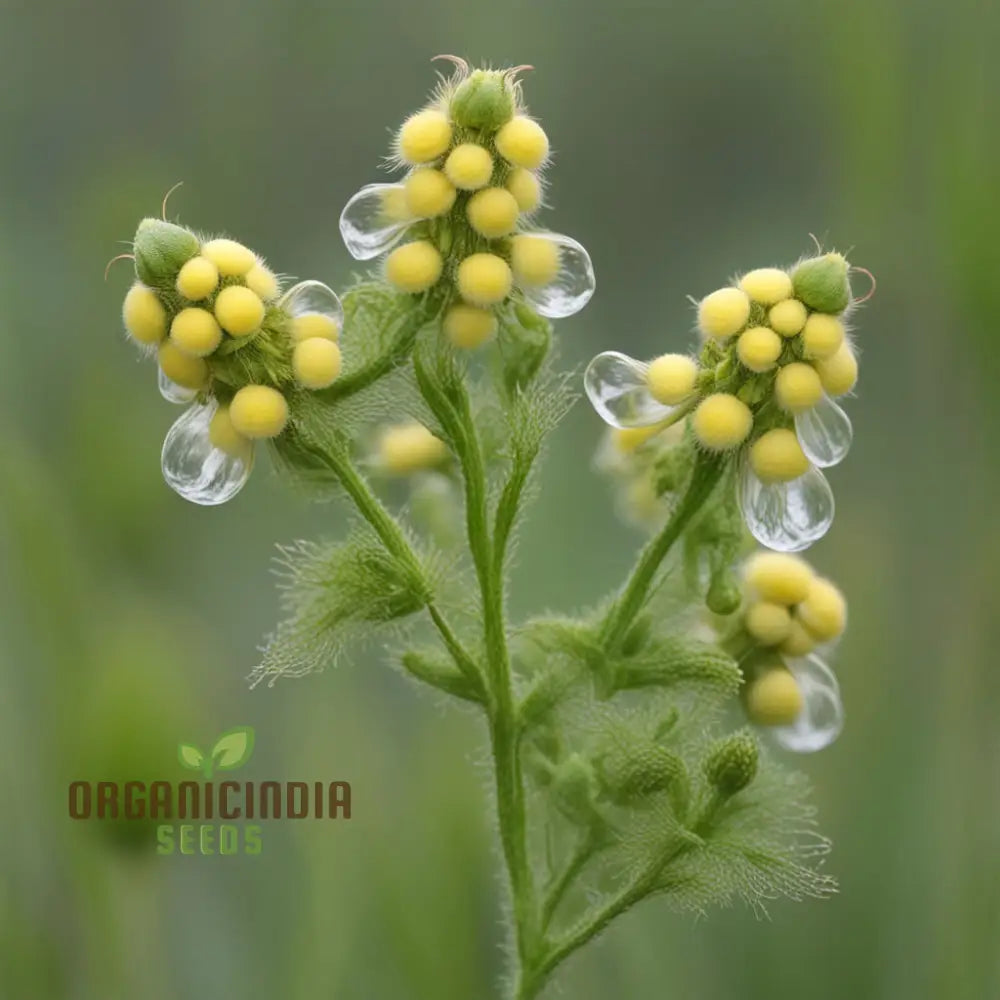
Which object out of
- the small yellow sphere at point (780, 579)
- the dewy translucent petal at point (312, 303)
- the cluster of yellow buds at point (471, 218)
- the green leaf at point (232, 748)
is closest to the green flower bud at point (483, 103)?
the cluster of yellow buds at point (471, 218)

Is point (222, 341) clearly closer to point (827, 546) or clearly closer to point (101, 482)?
point (101, 482)

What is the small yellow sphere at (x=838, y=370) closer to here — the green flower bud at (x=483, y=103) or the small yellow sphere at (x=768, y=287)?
the small yellow sphere at (x=768, y=287)

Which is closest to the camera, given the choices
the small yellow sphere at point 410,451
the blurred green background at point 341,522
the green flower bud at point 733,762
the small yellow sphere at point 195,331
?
the small yellow sphere at point 195,331

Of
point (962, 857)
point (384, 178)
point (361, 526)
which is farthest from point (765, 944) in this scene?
point (384, 178)

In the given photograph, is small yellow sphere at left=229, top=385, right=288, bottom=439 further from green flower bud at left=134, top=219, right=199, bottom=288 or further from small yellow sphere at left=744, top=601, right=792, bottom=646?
A: small yellow sphere at left=744, top=601, right=792, bottom=646

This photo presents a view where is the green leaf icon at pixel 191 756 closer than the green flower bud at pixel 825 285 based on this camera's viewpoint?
No

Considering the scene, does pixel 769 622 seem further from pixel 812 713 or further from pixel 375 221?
pixel 375 221
